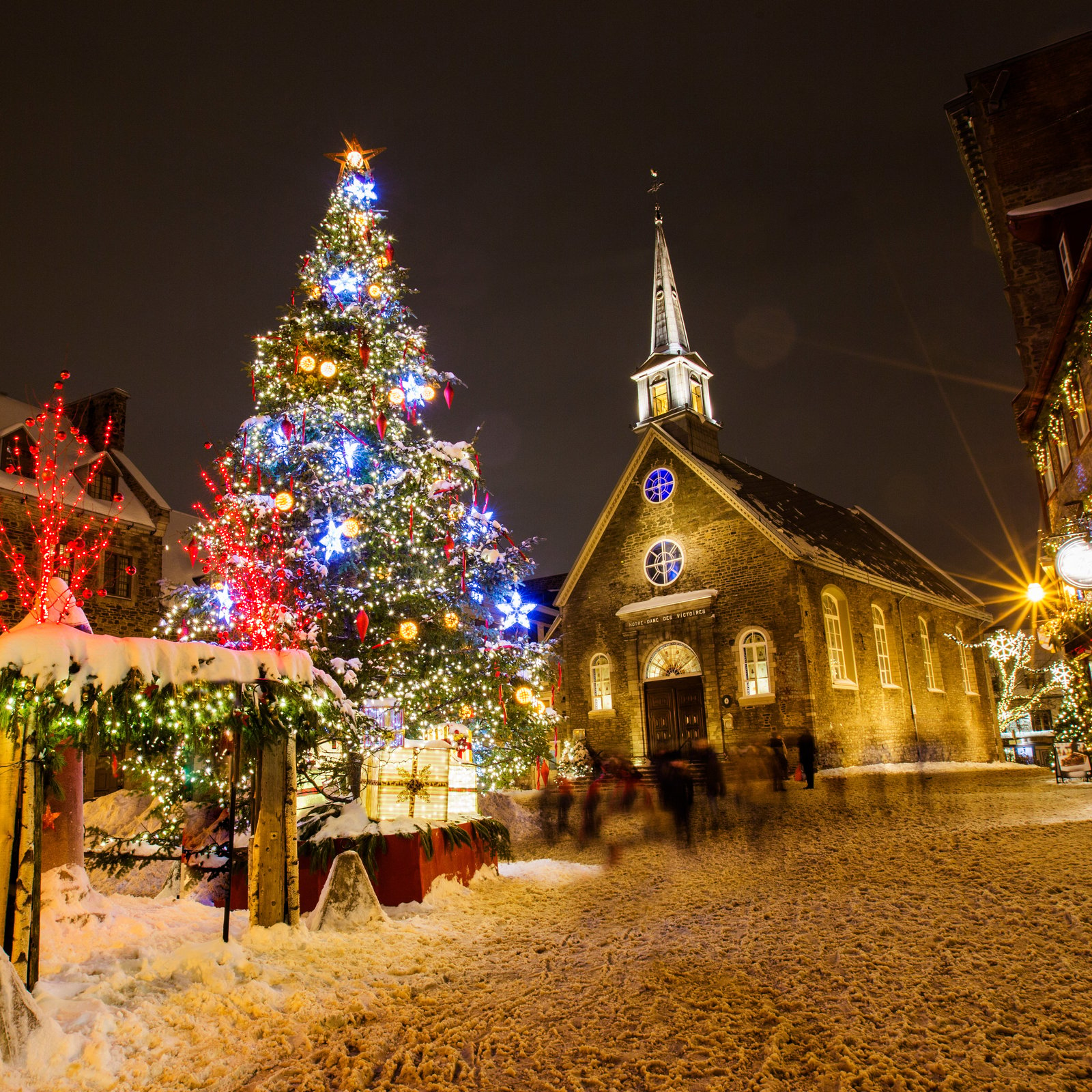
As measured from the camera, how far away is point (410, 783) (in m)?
8.22

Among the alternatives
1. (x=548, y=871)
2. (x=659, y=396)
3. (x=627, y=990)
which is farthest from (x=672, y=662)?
(x=627, y=990)

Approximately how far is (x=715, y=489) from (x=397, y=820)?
18.0 meters

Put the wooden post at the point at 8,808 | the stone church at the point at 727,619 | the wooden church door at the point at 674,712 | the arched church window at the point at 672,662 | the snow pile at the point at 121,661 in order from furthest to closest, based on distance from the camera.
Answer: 1. the arched church window at the point at 672,662
2. the wooden church door at the point at 674,712
3. the stone church at the point at 727,619
4. the snow pile at the point at 121,661
5. the wooden post at the point at 8,808

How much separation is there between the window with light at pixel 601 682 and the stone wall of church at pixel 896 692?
6831mm

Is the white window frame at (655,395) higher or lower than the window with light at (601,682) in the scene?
higher

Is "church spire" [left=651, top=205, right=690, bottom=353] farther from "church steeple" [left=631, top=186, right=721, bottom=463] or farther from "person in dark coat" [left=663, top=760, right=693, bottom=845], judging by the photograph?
"person in dark coat" [left=663, top=760, right=693, bottom=845]

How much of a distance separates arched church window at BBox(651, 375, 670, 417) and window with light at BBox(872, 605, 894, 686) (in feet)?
32.4

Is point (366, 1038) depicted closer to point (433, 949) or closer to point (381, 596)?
point (433, 949)

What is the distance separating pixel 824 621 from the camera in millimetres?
22781

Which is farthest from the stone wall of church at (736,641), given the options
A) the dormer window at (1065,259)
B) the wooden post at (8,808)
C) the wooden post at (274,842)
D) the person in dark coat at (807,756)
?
the wooden post at (8,808)

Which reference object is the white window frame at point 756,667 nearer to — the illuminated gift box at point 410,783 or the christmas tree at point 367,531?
the christmas tree at point 367,531

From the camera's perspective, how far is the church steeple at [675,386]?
87.9 ft

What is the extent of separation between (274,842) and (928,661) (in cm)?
2721

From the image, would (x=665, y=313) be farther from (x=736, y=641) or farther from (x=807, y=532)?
(x=736, y=641)
